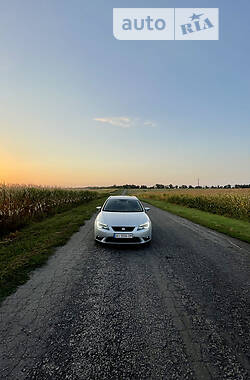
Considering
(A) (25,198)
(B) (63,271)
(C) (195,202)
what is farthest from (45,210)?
(C) (195,202)

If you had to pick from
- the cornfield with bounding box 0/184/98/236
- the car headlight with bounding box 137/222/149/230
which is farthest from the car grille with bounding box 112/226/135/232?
the cornfield with bounding box 0/184/98/236

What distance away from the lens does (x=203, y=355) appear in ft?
7.78

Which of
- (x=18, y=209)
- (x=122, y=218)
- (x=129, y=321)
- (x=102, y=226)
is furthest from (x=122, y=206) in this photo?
(x=18, y=209)

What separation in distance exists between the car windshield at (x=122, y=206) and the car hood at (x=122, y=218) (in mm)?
362

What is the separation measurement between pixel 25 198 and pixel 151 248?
8884mm

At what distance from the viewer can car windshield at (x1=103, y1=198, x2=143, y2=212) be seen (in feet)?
24.9

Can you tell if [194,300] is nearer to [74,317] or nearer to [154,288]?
[154,288]

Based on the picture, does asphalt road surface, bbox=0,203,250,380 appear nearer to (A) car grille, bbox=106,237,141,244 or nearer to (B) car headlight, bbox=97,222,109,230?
(A) car grille, bbox=106,237,141,244

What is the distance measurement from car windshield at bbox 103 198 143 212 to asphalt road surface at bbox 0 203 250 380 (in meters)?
2.35

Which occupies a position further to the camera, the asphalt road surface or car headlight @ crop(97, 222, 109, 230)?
car headlight @ crop(97, 222, 109, 230)

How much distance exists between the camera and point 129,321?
2967 millimetres

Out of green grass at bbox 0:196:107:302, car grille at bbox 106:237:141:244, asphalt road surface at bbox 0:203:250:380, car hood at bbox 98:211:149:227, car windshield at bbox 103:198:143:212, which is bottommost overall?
asphalt road surface at bbox 0:203:250:380

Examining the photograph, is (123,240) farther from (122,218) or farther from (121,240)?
(122,218)

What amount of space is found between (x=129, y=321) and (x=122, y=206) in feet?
16.3
